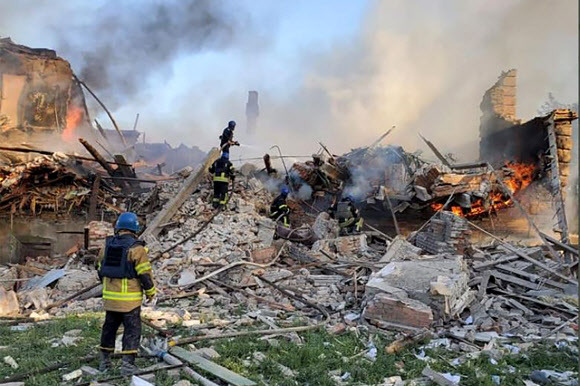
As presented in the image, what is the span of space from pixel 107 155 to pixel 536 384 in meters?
16.1

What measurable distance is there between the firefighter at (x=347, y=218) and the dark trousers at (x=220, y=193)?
311 centimetres

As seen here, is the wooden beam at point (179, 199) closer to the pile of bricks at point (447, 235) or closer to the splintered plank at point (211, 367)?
the splintered plank at point (211, 367)

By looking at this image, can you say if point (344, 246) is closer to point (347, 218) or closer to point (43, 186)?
point (347, 218)

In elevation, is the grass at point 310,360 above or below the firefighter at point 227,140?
below

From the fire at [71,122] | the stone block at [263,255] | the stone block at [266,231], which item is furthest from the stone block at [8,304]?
the fire at [71,122]

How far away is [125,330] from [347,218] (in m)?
8.20

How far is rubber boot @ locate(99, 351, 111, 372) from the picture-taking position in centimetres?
427

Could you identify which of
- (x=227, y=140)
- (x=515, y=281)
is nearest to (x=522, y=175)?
(x=515, y=281)

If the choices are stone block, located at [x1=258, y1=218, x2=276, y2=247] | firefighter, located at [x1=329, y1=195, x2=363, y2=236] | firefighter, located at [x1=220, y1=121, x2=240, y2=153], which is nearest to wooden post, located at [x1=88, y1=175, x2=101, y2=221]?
firefighter, located at [x1=220, y1=121, x2=240, y2=153]

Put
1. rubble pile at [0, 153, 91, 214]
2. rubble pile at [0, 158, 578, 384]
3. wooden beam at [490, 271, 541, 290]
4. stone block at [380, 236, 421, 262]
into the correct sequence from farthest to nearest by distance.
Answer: rubble pile at [0, 153, 91, 214], stone block at [380, 236, 421, 262], wooden beam at [490, 271, 541, 290], rubble pile at [0, 158, 578, 384]

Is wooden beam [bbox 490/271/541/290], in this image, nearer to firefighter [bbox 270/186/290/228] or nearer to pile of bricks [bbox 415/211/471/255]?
pile of bricks [bbox 415/211/471/255]

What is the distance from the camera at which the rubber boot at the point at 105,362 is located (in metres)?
4.27

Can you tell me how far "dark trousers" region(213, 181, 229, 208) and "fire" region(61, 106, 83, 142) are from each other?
29.8 feet

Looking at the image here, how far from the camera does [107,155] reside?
17.1 metres
